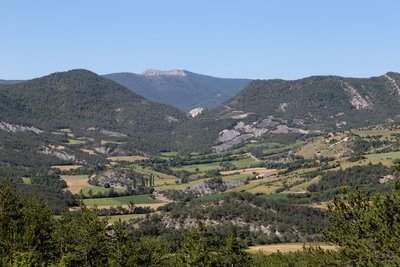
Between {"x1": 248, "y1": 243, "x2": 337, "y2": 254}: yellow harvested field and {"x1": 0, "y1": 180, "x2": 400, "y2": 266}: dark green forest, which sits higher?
{"x1": 0, "y1": 180, "x2": 400, "y2": 266}: dark green forest

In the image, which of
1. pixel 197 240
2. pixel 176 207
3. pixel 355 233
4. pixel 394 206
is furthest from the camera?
pixel 176 207

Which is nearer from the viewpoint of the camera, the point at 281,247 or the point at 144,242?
the point at 144,242

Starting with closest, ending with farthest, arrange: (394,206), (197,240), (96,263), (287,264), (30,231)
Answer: (394,206) < (30,231) < (96,263) < (197,240) < (287,264)

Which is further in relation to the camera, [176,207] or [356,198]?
[176,207]

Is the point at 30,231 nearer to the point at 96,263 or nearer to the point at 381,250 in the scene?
the point at 96,263

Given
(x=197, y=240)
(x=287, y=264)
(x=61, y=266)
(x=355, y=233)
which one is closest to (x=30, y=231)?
(x=61, y=266)

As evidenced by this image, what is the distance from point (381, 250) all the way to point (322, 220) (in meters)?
132

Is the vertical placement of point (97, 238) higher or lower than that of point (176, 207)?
higher

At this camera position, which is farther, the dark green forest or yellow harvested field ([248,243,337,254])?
yellow harvested field ([248,243,337,254])

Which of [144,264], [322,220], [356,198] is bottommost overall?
[322,220]

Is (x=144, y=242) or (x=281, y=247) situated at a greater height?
(x=144, y=242)

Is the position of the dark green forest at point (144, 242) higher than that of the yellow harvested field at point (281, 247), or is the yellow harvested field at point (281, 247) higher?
the dark green forest at point (144, 242)

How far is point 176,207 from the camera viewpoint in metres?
184

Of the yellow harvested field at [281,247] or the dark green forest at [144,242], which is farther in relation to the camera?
the yellow harvested field at [281,247]
